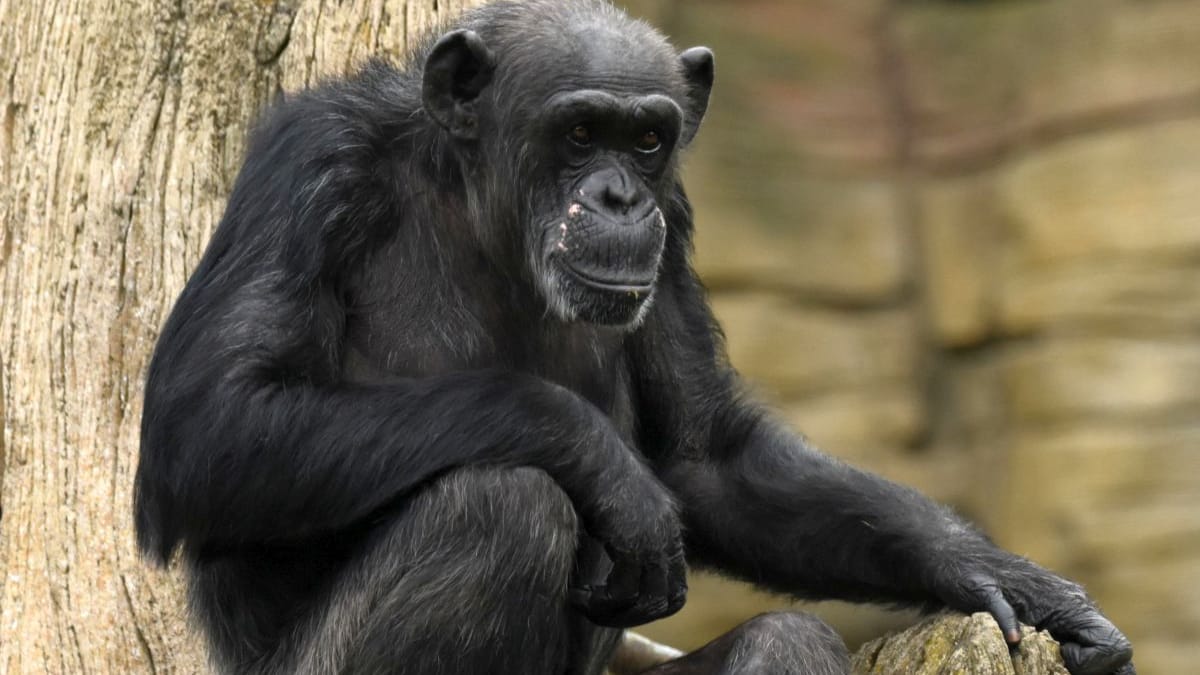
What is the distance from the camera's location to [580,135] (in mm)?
5254

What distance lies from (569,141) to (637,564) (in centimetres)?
134

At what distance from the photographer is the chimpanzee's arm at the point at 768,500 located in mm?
5602

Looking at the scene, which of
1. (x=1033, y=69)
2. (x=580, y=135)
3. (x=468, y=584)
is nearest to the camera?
(x=468, y=584)

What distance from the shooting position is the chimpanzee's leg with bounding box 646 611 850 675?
489 centimetres

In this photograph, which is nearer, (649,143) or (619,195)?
(619,195)

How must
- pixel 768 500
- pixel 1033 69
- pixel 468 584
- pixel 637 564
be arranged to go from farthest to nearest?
pixel 1033 69 < pixel 768 500 < pixel 637 564 < pixel 468 584

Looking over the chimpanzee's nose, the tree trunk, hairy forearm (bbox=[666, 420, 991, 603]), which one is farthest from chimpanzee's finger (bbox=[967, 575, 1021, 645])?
the tree trunk

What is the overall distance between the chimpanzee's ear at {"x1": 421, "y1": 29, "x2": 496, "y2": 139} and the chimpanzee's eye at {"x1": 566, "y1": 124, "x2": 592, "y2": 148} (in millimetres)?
336

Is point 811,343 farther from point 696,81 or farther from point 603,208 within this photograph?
point 603,208

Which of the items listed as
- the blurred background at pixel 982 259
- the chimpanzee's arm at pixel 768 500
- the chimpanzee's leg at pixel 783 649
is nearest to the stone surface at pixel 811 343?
the blurred background at pixel 982 259

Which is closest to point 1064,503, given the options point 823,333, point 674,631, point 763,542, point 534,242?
point 823,333

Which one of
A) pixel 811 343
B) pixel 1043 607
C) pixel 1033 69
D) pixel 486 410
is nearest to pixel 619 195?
pixel 486 410

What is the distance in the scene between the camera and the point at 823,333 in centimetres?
1372

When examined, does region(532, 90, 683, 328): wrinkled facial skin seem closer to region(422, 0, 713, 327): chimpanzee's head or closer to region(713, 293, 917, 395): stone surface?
region(422, 0, 713, 327): chimpanzee's head
